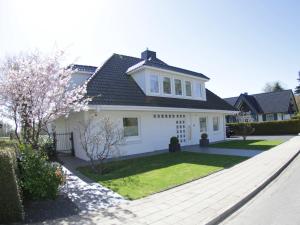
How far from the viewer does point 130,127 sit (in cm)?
1823

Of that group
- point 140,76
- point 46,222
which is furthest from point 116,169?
point 140,76

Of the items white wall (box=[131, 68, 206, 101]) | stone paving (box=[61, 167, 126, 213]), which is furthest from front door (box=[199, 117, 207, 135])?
stone paving (box=[61, 167, 126, 213])

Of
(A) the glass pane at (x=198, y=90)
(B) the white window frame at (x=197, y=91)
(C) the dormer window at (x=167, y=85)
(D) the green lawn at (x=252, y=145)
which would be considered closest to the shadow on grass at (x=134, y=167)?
(D) the green lawn at (x=252, y=145)

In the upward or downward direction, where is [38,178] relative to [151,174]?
upward

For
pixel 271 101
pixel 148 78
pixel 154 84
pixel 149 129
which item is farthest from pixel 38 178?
pixel 271 101

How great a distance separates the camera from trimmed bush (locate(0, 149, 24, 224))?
599 cm

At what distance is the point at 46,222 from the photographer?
241 inches

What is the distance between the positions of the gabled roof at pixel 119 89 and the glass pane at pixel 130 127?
1.21m

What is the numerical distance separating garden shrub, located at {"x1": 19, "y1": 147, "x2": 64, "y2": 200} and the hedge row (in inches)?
1164

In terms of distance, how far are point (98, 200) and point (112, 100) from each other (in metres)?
9.32

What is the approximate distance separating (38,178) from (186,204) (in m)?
3.92

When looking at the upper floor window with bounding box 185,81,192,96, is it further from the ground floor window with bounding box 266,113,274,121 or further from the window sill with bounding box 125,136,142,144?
the ground floor window with bounding box 266,113,274,121

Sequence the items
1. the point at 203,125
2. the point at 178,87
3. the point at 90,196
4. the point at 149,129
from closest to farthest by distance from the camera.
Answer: the point at 90,196
the point at 149,129
the point at 178,87
the point at 203,125

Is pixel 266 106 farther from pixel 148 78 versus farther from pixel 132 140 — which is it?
pixel 132 140
